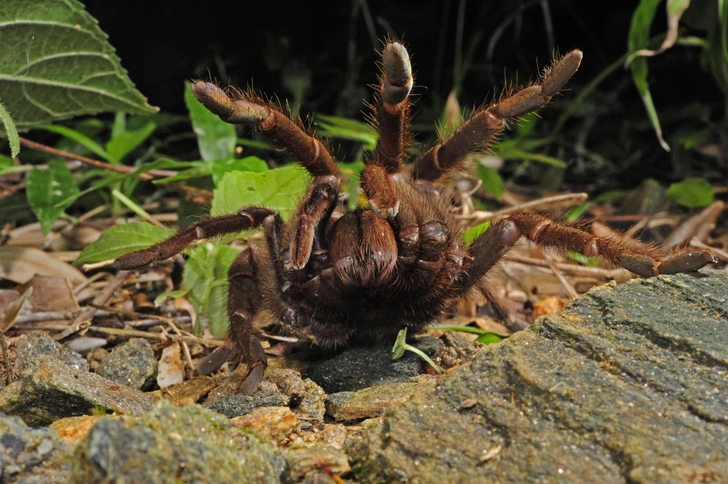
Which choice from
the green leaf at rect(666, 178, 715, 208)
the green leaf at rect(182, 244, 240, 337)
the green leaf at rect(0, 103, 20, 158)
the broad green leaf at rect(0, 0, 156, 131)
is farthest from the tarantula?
the green leaf at rect(666, 178, 715, 208)

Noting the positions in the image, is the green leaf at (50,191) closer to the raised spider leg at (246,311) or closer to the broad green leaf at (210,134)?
the broad green leaf at (210,134)

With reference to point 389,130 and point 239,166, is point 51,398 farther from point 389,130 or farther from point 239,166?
point 239,166

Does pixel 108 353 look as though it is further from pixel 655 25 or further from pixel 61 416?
pixel 655 25

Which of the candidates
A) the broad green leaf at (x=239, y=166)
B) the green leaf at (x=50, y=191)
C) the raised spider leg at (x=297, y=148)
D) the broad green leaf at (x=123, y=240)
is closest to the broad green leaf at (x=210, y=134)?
the broad green leaf at (x=239, y=166)

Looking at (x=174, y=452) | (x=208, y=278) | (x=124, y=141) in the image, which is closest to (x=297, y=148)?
(x=208, y=278)

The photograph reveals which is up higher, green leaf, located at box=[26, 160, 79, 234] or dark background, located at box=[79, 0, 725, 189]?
dark background, located at box=[79, 0, 725, 189]

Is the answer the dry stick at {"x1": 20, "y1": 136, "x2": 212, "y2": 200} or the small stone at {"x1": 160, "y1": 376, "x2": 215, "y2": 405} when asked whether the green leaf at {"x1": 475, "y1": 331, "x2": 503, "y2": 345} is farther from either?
the dry stick at {"x1": 20, "y1": 136, "x2": 212, "y2": 200}

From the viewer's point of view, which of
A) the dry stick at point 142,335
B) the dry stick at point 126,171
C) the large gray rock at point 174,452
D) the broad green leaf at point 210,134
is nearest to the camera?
the large gray rock at point 174,452
